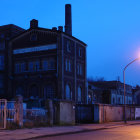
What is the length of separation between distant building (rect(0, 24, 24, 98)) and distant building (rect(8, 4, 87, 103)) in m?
1.27

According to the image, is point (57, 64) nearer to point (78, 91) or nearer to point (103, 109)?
point (78, 91)

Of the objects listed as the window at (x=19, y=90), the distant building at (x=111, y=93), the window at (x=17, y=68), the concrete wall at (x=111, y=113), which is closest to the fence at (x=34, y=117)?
the concrete wall at (x=111, y=113)

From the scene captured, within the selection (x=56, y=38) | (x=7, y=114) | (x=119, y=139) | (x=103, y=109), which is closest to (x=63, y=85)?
(x=56, y=38)

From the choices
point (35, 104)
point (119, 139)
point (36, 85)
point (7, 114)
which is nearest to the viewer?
point (119, 139)

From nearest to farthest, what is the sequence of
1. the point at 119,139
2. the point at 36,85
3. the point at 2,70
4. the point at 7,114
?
the point at 119,139 < the point at 7,114 < the point at 36,85 < the point at 2,70

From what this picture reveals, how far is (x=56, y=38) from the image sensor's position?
149 feet

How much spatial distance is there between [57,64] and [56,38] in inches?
174

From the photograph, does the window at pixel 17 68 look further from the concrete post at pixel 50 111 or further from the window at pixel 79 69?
the concrete post at pixel 50 111

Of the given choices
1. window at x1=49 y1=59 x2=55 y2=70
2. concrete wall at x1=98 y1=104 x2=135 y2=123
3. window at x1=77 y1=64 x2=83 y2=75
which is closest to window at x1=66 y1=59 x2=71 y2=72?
window at x1=49 y1=59 x2=55 y2=70

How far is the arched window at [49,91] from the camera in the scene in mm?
44406

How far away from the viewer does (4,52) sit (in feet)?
168

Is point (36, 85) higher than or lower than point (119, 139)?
higher

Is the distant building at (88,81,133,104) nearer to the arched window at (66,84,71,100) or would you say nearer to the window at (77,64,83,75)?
the window at (77,64,83,75)

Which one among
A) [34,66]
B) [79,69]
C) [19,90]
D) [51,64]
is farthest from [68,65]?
[19,90]
